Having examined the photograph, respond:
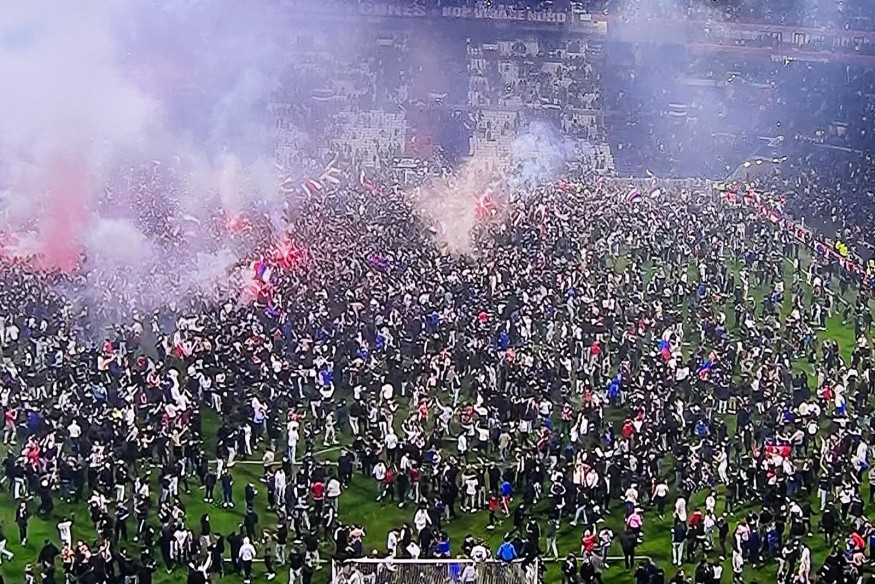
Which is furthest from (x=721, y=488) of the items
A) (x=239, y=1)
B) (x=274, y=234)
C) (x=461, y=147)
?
(x=239, y=1)

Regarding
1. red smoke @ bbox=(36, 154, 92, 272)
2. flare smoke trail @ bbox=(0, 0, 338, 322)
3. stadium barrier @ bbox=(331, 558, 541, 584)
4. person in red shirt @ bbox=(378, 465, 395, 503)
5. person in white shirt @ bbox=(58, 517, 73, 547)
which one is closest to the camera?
stadium barrier @ bbox=(331, 558, 541, 584)

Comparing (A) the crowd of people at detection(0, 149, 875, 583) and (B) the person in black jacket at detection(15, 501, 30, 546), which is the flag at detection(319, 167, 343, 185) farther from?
(B) the person in black jacket at detection(15, 501, 30, 546)

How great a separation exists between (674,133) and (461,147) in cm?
1050

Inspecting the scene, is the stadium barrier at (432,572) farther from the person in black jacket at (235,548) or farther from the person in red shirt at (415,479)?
the person in red shirt at (415,479)

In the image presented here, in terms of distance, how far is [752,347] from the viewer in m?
29.2

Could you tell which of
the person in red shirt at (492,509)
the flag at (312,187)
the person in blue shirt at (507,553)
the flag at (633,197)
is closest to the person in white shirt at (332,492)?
the person in red shirt at (492,509)

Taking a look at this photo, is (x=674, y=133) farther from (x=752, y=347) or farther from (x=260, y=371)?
(x=260, y=371)

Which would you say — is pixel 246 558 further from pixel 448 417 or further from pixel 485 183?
pixel 485 183

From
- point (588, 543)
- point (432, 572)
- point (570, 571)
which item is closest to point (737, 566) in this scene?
point (588, 543)

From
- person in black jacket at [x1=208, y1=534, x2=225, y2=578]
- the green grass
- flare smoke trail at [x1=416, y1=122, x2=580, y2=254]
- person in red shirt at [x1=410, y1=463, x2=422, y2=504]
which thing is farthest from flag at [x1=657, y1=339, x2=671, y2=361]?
person in black jacket at [x1=208, y1=534, x2=225, y2=578]

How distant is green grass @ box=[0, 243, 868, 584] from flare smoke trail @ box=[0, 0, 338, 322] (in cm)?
888

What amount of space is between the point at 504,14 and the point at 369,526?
1982 inches

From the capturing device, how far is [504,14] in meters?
69.2

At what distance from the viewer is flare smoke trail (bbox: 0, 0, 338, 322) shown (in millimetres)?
31875
